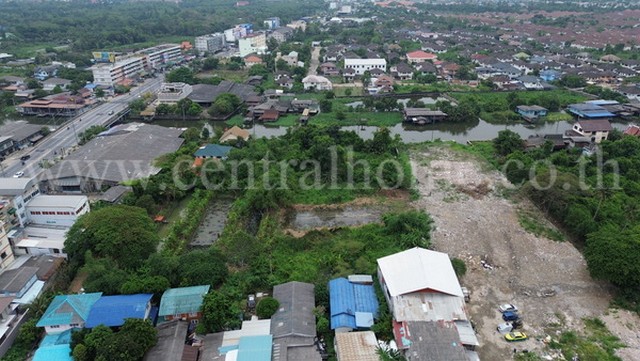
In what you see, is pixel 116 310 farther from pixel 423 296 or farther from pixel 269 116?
pixel 269 116

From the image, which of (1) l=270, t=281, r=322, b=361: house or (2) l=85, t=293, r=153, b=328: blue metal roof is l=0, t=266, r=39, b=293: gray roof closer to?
(2) l=85, t=293, r=153, b=328: blue metal roof

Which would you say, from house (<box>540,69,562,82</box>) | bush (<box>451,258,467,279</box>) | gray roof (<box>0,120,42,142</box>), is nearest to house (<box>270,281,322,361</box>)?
bush (<box>451,258,467,279</box>)

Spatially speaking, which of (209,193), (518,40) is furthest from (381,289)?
(518,40)

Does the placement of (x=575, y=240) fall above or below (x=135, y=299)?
below

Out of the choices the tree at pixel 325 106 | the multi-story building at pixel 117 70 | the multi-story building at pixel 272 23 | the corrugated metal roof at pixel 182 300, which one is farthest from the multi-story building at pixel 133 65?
the corrugated metal roof at pixel 182 300

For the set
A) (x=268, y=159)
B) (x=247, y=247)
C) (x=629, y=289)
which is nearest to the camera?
(x=629, y=289)

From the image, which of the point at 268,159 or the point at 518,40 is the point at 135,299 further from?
the point at 518,40

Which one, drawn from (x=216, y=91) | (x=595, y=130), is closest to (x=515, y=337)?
(x=595, y=130)
